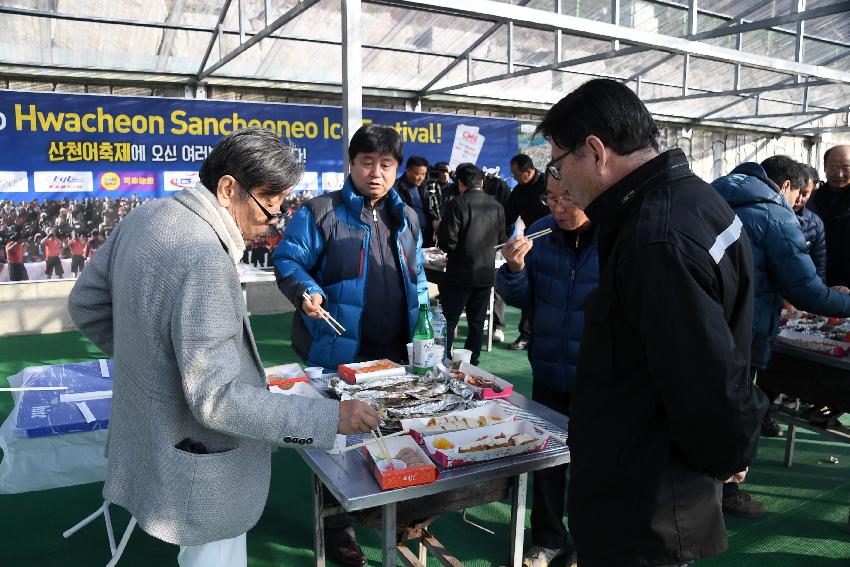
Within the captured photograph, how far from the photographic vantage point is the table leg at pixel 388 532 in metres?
1.62

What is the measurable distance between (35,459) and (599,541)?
7.35 ft

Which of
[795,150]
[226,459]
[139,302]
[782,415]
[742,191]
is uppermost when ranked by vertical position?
[795,150]

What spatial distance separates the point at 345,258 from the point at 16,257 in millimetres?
4875

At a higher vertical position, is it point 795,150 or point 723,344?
point 795,150

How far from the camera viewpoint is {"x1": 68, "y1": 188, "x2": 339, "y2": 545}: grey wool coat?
48.8 inches

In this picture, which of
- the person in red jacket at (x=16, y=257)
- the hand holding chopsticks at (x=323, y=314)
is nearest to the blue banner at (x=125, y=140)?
the person in red jacket at (x=16, y=257)

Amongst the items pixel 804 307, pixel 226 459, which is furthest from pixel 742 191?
pixel 226 459

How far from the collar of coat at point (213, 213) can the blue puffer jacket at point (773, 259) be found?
2230 mm

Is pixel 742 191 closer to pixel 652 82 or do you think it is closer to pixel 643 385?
pixel 643 385

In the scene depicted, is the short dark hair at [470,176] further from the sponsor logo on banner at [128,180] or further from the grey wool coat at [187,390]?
the grey wool coat at [187,390]

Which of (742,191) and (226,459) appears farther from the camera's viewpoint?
(742,191)

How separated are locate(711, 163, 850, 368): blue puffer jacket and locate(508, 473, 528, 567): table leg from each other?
1.48 m

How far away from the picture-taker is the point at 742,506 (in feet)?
9.74

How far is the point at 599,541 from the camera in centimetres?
126
